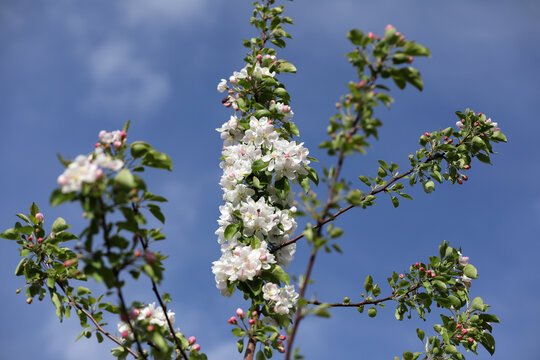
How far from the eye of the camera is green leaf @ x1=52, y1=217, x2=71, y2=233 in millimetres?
3799

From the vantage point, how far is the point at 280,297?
3.46 meters

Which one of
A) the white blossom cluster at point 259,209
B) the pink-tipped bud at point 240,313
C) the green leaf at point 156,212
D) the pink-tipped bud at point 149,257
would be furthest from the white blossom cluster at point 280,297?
the pink-tipped bud at point 149,257

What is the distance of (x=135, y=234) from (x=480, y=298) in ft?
10.8

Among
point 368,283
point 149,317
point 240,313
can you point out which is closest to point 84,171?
point 149,317

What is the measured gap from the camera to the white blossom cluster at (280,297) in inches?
134

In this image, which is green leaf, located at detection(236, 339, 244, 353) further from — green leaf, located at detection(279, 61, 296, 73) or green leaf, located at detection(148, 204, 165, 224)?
green leaf, located at detection(279, 61, 296, 73)

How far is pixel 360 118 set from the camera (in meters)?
2.19

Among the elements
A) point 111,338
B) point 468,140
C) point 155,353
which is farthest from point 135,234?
point 468,140

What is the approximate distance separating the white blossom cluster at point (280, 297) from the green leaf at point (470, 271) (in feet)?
5.75

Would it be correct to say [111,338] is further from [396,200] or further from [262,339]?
[396,200]

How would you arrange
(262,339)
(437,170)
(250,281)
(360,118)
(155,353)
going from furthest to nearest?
(437,170), (250,281), (262,339), (155,353), (360,118)

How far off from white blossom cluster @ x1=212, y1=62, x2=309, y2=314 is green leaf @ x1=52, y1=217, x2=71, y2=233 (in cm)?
129

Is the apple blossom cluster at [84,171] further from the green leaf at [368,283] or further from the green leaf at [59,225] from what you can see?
the green leaf at [368,283]

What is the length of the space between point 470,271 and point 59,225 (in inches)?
143
